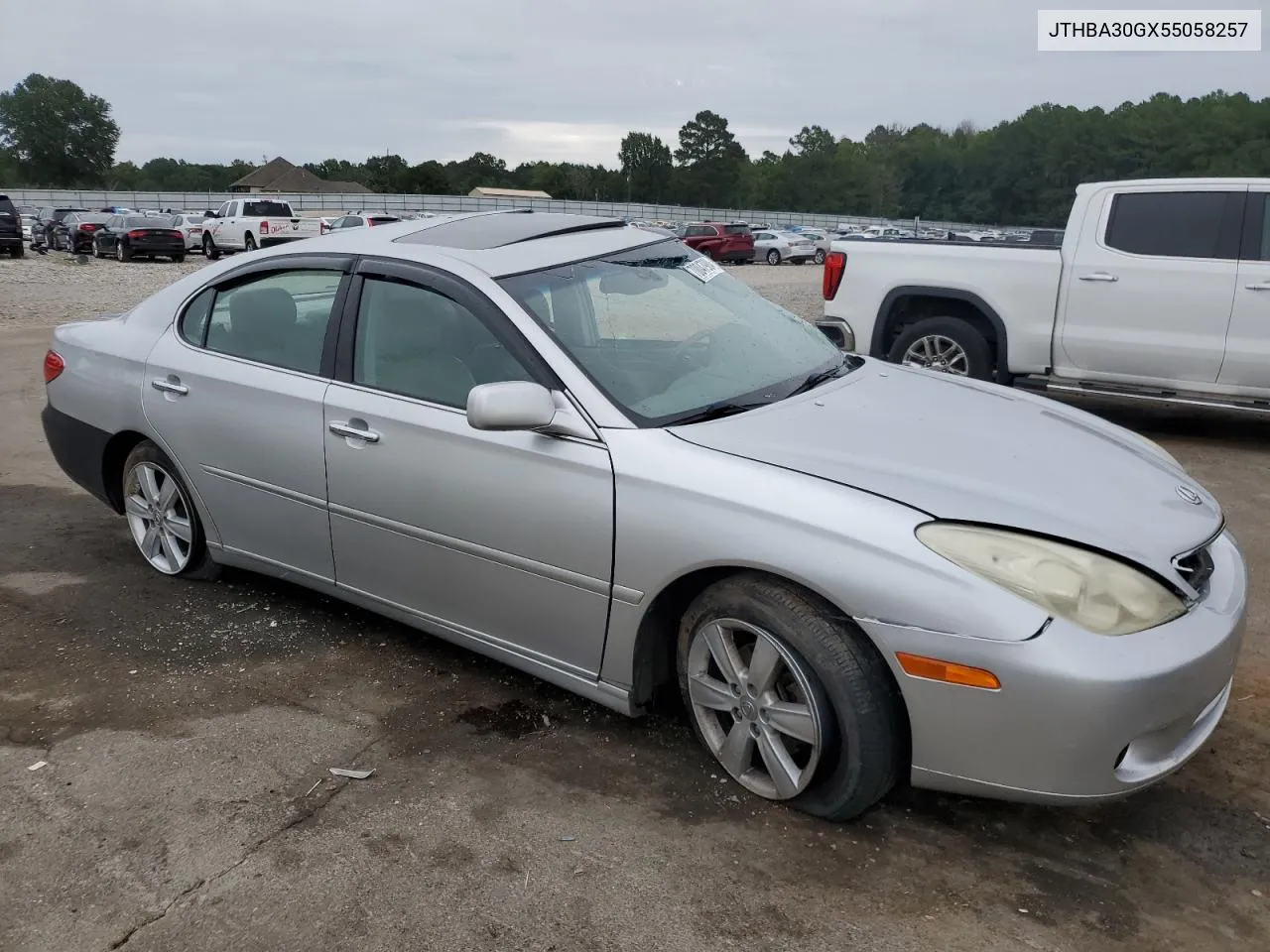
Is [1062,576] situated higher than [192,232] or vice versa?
[192,232]

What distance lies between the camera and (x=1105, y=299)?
24.6 ft

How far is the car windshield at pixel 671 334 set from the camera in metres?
3.36

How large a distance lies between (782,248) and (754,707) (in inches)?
1480

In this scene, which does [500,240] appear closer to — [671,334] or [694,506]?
[671,334]

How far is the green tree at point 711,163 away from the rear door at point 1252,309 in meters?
113

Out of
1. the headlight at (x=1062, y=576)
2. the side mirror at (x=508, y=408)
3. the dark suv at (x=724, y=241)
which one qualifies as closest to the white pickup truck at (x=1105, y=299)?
the headlight at (x=1062, y=576)

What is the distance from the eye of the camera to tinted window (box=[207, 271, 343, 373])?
13.0ft

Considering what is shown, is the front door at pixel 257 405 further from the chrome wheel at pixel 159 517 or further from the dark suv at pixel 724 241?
the dark suv at pixel 724 241

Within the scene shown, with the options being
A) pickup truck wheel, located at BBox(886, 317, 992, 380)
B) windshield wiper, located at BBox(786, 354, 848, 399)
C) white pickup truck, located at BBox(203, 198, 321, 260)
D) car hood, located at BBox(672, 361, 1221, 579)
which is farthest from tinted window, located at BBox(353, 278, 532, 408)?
white pickup truck, located at BBox(203, 198, 321, 260)

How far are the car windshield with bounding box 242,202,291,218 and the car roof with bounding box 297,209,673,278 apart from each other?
28.7 meters

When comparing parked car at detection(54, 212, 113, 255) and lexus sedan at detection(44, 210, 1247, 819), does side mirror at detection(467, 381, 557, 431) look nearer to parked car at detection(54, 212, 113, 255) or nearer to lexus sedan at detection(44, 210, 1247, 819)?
lexus sedan at detection(44, 210, 1247, 819)

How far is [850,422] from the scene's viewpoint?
10.7ft

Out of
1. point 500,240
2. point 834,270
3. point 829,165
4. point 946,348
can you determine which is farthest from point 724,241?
point 829,165

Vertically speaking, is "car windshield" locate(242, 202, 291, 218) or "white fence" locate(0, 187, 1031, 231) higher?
"white fence" locate(0, 187, 1031, 231)
